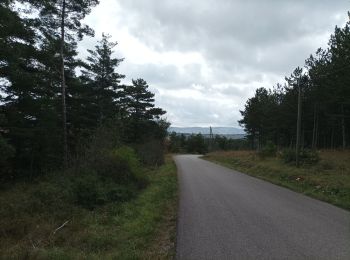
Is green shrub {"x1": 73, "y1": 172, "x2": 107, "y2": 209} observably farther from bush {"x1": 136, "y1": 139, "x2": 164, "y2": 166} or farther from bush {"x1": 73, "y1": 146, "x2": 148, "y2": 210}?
bush {"x1": 136, "y1": 139, "x2": 164, "y2": 166}

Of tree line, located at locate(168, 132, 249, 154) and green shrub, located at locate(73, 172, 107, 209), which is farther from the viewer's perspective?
tree line, located at locate(168, 132, 249, 154)

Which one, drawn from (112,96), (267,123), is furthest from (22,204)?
(267,123)

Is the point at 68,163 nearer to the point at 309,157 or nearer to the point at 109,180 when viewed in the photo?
the point at 109,180

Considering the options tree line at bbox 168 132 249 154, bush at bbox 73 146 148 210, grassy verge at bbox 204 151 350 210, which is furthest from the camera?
tree line at bbox 168 132 249 154

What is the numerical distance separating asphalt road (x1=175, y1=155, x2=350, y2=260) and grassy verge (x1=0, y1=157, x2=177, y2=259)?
1.74 ft

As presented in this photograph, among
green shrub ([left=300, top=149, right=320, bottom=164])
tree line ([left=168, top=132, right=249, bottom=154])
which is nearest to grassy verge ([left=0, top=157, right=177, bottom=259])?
green shrub ([left=300, top=149, right=320, bottom=164])

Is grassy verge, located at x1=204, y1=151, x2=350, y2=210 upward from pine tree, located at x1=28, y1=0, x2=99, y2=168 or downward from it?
downward

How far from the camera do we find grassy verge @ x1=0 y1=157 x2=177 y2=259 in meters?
6.94

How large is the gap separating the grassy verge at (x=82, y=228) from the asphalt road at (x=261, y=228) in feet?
1.74

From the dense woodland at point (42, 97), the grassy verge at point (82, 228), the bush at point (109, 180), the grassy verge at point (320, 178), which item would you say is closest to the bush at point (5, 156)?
the dense woodland at point (42, 97)

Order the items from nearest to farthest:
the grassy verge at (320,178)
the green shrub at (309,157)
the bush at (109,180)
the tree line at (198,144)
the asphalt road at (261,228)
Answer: the asphalt road at (261,228) → the bush at (109,180) → the grassy verge at (320,178) → the green shrub at (309,157) → the tree line at (198,144)

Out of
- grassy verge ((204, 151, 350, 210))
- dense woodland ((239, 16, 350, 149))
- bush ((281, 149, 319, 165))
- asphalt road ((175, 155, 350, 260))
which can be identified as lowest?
asphalt road ((175, 155, 350, 260))

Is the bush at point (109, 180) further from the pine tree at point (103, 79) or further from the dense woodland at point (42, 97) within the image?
the pine tree at point (103, 79)

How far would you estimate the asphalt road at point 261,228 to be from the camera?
6875mm
